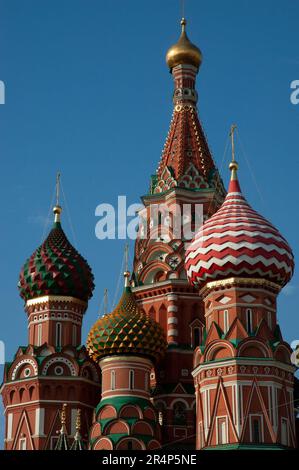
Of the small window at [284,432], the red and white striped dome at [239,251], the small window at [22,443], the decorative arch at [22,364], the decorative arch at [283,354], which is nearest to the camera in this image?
the small window at [284,432]

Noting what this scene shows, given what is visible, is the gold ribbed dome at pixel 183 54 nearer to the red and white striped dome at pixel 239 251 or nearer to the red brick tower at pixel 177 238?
the red brick tower at pixel 177 238

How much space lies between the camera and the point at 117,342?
39.7m

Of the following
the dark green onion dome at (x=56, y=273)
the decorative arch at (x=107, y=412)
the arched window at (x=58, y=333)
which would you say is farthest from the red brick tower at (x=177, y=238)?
the arched window at (x=58, y=333)

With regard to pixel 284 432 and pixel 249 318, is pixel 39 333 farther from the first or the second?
pixel 284 432

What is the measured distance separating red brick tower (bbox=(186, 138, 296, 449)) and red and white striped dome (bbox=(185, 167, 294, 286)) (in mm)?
31

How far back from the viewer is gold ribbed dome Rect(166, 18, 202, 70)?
47.4 meters

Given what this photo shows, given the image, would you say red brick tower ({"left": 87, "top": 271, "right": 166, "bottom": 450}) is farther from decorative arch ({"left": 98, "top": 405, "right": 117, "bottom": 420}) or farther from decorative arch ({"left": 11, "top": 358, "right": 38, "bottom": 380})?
decorative arch ({"left": 11, "top": 358, "right": 38, "bottom": 380})

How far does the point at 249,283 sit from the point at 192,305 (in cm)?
520

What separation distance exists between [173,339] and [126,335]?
9.80 feet

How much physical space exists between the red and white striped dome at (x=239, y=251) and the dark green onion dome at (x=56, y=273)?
5.37 metres

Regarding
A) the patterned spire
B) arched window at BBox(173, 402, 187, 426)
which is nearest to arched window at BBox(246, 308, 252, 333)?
arched window at BBox(173, 402, 187, 426)

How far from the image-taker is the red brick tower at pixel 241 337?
36.2 m

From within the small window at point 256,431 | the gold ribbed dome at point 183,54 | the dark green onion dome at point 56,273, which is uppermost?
the gold ribbed dome at point 183,54
